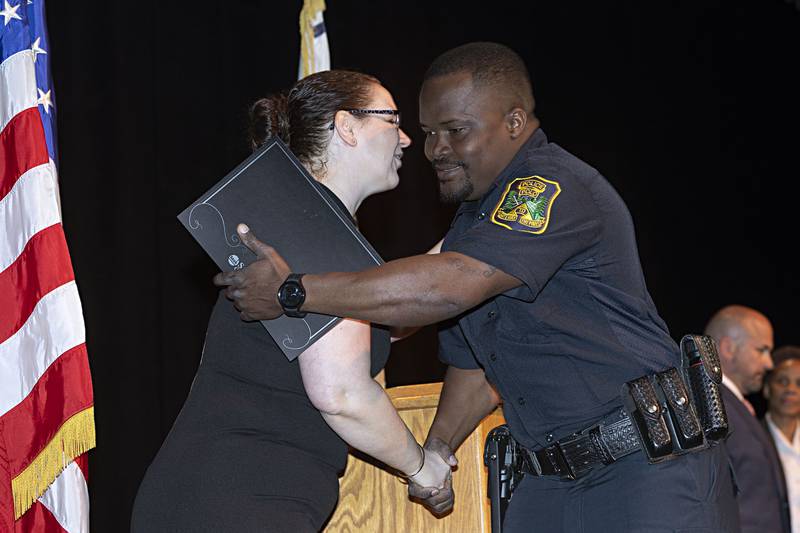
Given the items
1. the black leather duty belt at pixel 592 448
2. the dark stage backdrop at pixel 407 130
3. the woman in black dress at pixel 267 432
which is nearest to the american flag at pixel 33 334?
the dark stage backdrop at pixel 407 130

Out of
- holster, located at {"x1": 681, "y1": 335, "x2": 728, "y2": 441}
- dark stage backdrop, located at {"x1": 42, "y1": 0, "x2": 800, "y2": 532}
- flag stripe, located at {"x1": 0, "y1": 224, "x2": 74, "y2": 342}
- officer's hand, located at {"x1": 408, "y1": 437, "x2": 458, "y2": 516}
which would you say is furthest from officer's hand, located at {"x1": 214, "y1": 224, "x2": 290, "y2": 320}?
dark stage backdrop, located at {"x1": 42, "y1": 0, "x2": 800, "y2": 532}

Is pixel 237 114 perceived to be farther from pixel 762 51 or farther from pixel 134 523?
pixel 762 51

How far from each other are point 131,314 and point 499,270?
2295mm

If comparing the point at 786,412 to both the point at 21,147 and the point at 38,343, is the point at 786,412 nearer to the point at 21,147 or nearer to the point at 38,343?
the point at 38,343

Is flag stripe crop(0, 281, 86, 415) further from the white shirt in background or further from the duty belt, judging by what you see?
the white shirt in background

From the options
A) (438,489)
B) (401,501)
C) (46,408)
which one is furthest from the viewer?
(46,408)

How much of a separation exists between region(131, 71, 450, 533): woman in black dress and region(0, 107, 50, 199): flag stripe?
1206 millimetres

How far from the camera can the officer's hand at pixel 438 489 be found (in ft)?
8.25

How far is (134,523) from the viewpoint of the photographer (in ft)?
6.81

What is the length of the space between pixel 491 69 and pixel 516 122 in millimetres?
149

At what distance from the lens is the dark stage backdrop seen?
13.0 feet

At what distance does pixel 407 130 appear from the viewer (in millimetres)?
5289

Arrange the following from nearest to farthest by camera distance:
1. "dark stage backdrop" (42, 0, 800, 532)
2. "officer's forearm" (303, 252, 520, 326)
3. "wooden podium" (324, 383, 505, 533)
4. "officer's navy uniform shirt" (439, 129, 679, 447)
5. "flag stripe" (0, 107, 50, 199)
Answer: "officer's forearm" (303, 252, 520, 326) → "officer's navy uniform shirt" (439, 129, 679, 447) → "wooden podium" (324, 383, 505, 533) → "flag stripe" (0, 107, 50, 199) → "dark stage backdrop" (42, 0, 800, 532)

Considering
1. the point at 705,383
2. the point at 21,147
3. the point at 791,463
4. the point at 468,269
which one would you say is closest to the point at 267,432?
the point at 468,269
